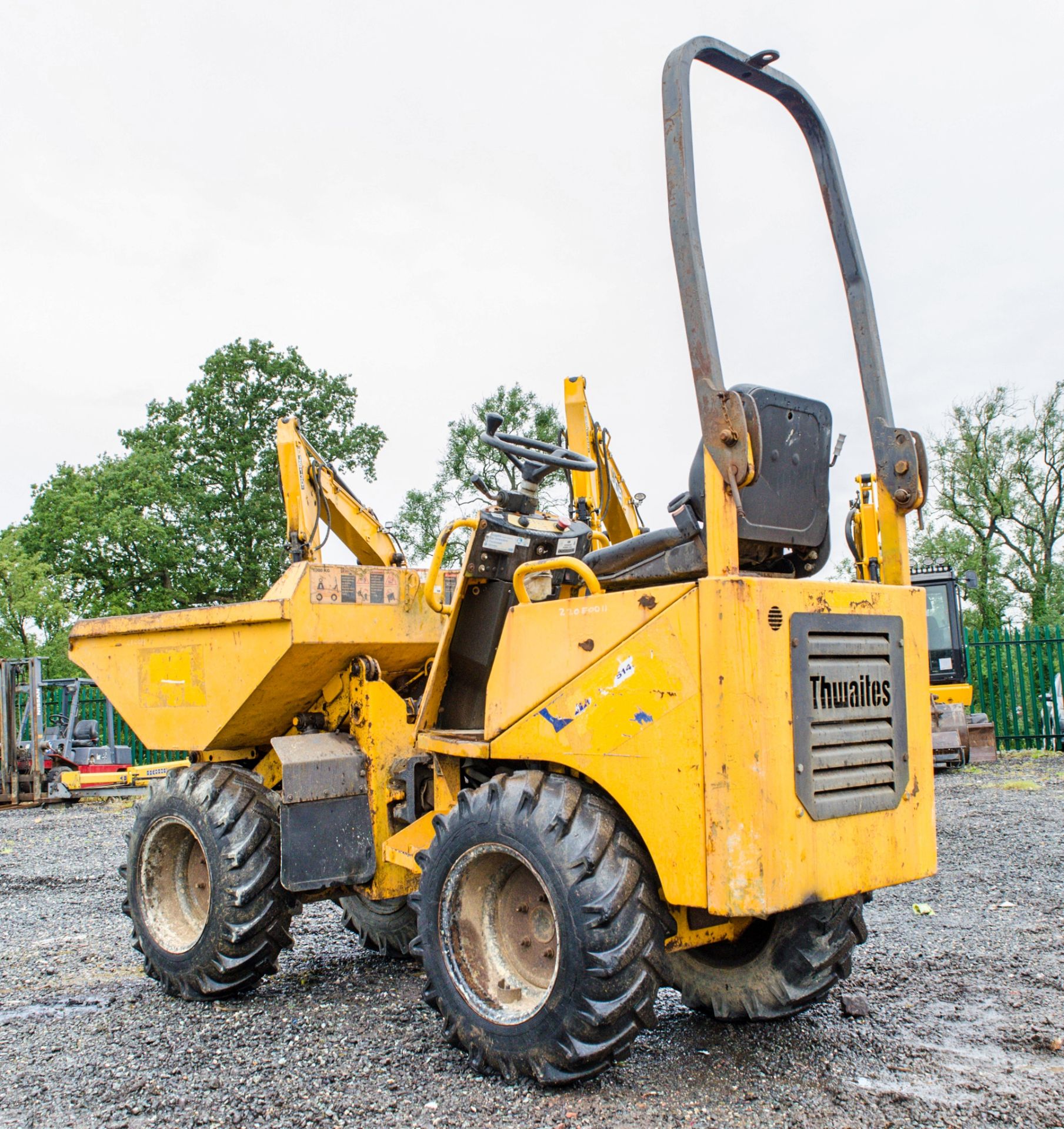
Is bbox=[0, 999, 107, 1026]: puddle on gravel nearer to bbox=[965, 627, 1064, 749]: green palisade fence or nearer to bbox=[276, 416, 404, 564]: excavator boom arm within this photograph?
bbox=[276, 416, 404, 564]: excavator boom arm

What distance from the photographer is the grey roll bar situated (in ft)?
10.3

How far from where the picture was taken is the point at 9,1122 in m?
3.25

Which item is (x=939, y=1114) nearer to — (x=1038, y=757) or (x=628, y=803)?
(x=628, y=803)

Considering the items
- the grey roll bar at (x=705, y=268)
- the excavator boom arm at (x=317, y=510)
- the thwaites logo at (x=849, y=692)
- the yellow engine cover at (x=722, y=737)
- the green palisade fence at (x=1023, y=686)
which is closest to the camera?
the yellow engine cover at (x=722, y=737)

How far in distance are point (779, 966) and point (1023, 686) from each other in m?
16.2

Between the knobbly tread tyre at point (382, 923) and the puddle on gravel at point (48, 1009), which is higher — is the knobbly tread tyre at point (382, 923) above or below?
above

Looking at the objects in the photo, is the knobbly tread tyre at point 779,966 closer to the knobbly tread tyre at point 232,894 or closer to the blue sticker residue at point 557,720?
the blue sticker residue at point 557,720

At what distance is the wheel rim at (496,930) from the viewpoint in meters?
3.59

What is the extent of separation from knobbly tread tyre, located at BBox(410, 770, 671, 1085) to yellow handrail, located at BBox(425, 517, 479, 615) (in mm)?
1005

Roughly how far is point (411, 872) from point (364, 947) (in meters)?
1.15

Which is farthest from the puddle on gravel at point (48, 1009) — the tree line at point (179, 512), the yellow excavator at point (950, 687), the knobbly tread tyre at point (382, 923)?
the tree line at point (179, 512)

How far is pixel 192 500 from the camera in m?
32.2

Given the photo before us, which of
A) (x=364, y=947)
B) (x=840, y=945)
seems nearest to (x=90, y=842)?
(x=364, y=947)

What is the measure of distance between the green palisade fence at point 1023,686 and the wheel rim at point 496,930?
52.1 feet
